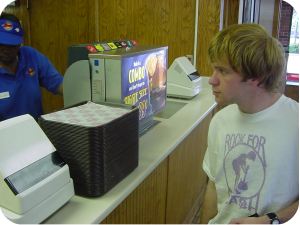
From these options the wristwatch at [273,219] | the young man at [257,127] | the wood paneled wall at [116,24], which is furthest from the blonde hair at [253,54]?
the wood paneled wall at [116,24]

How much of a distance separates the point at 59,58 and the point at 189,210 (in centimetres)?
210

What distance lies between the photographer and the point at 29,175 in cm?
90

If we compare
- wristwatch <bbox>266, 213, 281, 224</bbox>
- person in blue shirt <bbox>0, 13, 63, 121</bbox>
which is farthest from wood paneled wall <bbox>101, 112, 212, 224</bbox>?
person in blue shirt <bbox>0, 13, 63, 121</bbox>

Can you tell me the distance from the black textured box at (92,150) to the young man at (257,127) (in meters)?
0.36

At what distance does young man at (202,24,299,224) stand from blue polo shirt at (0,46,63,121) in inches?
49.1

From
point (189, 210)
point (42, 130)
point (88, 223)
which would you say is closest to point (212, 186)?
point (88, 223)

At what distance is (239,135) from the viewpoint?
110 centimetres

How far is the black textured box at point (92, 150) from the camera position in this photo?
3.29ft

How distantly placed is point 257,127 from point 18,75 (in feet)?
4.58

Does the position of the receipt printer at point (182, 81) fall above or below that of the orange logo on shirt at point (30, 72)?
below

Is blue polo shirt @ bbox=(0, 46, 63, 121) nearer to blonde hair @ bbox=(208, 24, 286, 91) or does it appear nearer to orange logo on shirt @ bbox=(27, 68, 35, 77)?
orange logo on shirt @ bbox=(27, 68, 35, 77)

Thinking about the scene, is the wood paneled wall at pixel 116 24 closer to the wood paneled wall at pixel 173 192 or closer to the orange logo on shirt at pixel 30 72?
the wood paneled wall at pixel 173 192

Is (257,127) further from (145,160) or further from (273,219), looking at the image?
(145,160)

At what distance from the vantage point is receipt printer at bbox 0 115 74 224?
0.86 m
